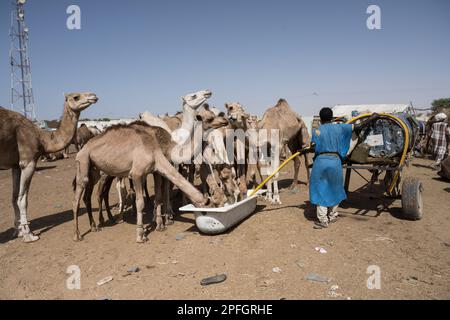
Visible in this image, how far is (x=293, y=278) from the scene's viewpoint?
4.16 m

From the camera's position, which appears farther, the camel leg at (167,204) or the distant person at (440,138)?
the distant person at (440,138)

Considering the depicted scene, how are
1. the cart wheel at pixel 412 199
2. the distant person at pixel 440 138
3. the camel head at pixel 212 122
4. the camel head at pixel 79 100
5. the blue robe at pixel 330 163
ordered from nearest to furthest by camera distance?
the blue robe at pixel 330 163
the cart wheel at pixel 412 199
the camel head at pixel 79 100
the camel head at pixel 212 122
the distant person at pixel 440 138

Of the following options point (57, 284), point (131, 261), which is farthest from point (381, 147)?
point (57, 284)

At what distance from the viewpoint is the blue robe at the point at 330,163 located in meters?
5.88

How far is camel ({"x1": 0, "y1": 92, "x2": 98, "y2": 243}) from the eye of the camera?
6109mm

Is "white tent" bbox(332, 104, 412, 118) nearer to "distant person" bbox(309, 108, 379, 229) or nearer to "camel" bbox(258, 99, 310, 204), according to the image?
"camel" bbox(258, 99, 310, 204)

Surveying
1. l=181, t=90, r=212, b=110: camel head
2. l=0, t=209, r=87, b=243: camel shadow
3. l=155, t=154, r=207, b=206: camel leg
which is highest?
l=181, t=90, r=212, b=110: camel head

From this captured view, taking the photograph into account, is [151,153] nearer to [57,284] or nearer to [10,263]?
[57,284]


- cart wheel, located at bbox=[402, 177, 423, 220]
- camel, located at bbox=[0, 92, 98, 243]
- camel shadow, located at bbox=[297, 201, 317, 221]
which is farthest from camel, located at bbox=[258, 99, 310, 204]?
camel, located at bbox=[0, 92, 98, 243]

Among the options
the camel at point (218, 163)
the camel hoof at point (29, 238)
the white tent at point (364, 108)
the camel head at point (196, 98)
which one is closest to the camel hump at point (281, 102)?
the camel at point (218, 163)

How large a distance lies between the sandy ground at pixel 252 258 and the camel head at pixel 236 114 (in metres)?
2.34

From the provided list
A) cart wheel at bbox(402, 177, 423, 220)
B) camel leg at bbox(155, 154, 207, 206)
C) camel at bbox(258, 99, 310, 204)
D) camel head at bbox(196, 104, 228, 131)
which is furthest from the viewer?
camel at bbox(258, 99, 310, 204)

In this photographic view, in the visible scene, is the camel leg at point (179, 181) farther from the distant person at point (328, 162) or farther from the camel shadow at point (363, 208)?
the camel shadow at point (363, 208)

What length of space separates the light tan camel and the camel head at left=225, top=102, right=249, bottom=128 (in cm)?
222
